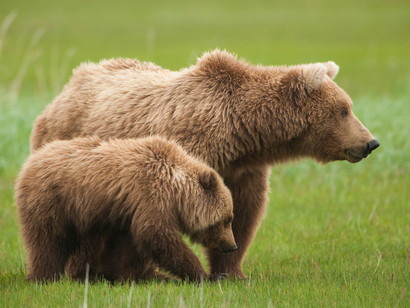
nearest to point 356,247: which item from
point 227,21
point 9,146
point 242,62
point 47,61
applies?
point 242,62

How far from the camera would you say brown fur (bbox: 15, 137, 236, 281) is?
236 inches

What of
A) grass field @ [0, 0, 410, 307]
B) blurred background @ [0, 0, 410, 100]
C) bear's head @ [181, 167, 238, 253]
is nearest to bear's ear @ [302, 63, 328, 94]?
bear's head @ [181, 167, 238, 253]

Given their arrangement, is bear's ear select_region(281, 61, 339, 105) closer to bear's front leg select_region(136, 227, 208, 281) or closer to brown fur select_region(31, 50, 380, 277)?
brown fur select_region(31, 50, 380, 277)

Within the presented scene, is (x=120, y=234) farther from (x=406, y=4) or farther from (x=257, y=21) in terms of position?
(x=406, y=4)

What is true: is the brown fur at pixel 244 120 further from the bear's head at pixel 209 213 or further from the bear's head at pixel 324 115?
the bear's head at pixel 209 213

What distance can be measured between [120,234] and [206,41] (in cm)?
2915

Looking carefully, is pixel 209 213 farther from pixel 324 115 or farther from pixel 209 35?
pixel 209 35

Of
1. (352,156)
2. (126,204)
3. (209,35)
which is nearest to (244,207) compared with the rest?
(352,156)

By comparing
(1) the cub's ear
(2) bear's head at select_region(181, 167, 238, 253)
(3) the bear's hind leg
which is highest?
(1) the cub's ear

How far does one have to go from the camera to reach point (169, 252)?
19.5 feet

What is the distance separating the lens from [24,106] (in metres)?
16.1

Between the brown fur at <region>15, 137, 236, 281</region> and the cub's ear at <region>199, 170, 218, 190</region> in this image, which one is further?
the cub's ear at <region>199, 170, 218, 190</region>

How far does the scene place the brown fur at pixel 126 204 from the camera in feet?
19.7

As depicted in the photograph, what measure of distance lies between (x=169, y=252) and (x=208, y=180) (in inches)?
30.8
